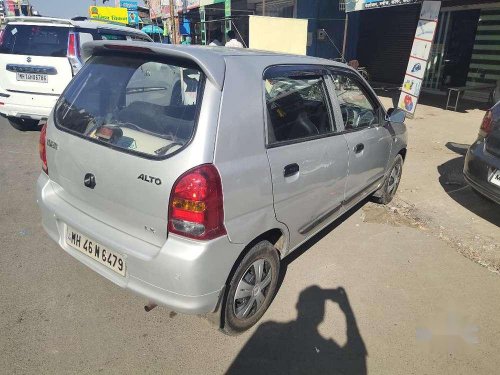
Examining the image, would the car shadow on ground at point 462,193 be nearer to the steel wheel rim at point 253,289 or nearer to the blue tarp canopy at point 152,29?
the steel wheel rim at point 253,289

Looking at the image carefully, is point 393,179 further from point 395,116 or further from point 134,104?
point 134,104

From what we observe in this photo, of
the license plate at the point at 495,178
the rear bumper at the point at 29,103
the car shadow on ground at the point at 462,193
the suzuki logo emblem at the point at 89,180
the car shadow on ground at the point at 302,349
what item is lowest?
the car shadow on ground at the point at 462,193

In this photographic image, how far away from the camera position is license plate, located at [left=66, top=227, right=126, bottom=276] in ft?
7.32

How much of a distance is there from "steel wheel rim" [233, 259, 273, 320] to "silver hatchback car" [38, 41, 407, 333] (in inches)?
0.4

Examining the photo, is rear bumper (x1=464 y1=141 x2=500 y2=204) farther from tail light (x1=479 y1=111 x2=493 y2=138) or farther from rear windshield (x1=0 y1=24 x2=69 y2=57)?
rear windshield (x1=0 y1=24 x2=69 y2=57)

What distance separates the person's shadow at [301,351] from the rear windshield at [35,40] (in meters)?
5.70

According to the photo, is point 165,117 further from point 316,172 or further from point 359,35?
point 359,35

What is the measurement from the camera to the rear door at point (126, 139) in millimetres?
2021

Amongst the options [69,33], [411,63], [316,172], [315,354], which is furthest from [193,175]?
[411,63]

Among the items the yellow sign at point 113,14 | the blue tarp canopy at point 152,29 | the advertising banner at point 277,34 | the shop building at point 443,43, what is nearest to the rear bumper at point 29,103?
the advertising banner at point 277,34

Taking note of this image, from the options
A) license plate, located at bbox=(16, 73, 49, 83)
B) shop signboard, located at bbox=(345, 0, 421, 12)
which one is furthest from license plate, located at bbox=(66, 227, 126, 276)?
shop signboard, located at bbox=(345, 0, 421, 12)

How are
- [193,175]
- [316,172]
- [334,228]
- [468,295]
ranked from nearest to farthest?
[193,175] < [316,172] < [468,295] < [334,228]

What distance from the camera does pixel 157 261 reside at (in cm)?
204

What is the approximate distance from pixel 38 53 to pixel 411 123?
26.6ft
